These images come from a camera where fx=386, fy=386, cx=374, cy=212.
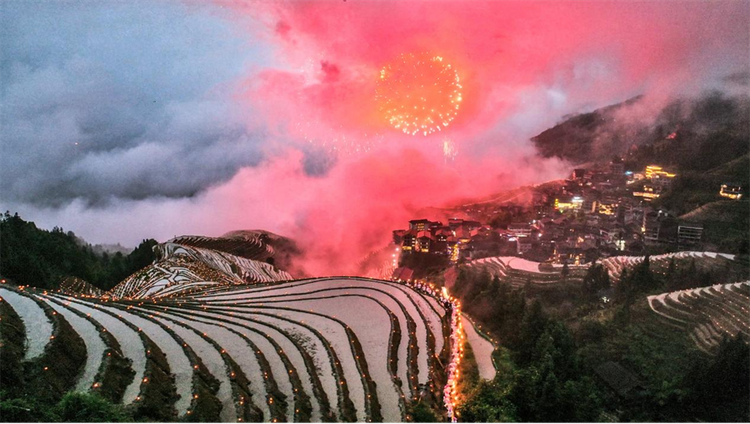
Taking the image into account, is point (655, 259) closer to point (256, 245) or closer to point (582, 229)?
point (582, 229)

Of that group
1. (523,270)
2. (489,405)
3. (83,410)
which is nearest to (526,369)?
(489,405)

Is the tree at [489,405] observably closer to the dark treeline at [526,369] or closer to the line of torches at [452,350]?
the dark treeline at [526,369]

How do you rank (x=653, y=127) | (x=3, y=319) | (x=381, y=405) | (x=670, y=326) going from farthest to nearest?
1. (x=653, y=127)
2. (x=670, y=326)
3. (x=381, y=405)
4. (x=3, y=319)

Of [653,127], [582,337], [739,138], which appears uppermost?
[653,127]

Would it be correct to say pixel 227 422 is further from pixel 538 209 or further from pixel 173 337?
pixel 538 209

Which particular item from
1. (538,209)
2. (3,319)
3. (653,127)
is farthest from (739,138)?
(3,319)

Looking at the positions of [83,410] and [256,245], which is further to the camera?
[256,245]
